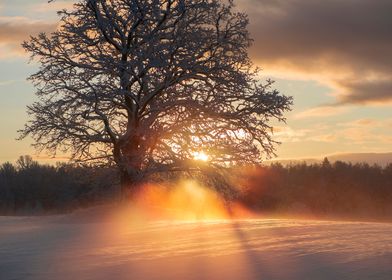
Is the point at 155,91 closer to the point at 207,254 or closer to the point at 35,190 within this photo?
the point at 207,254

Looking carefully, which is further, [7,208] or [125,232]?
[7,208]

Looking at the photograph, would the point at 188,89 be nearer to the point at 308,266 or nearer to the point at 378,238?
the point at 378,238

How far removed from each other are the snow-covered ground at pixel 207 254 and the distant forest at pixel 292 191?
35.1 meters

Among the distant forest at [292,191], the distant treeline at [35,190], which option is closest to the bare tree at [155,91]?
the distant forest at [292,191]

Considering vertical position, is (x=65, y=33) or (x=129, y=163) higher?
(x=65, y=33)

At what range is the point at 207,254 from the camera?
399 inches

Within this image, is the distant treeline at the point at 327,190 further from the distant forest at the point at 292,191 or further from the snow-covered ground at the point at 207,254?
the snow-covered ground at the point at 207,254

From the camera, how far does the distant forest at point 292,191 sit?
181 feet

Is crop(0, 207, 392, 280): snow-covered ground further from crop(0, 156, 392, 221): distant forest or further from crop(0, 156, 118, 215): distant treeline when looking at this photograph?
crop(0, 156, 118, 215): distant treeline

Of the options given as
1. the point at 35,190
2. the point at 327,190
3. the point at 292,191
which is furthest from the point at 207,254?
the point at 35,190

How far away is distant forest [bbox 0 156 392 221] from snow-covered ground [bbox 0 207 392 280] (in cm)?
3514

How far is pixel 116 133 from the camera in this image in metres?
23.2

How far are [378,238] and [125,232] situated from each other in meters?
6.07

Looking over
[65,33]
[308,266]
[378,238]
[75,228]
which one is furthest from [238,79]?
[308,266]
